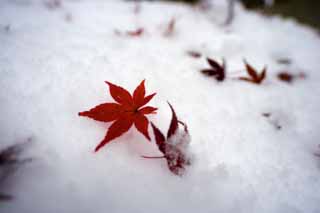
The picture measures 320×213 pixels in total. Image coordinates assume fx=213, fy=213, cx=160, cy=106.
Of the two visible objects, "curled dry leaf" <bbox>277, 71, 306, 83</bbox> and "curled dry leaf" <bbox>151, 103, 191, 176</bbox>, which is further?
"curled dry leaf" <bbox>277, 71, 306, 83</bbox>

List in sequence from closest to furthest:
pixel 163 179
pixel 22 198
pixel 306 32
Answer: pixel 22 198 → pixel 163 179 → pixel 306 32

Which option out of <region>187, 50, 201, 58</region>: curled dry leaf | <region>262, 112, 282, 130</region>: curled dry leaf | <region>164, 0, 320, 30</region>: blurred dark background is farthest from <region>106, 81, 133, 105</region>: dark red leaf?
<region>164, 0, 320, 30</region>: blurred dark background

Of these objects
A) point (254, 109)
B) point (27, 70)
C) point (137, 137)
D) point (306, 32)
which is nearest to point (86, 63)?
point (27, 70)

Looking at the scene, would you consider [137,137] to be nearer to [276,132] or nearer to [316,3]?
[276,132]

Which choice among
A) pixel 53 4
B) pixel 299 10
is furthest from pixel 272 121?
pixel 299 10

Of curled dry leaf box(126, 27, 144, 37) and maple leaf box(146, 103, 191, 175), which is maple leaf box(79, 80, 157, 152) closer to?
maple leaf box(146, 103, 191, 175)

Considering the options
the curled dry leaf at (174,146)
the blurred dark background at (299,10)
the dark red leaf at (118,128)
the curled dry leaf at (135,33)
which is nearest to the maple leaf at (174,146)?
the curled dry leaf at (174,146)

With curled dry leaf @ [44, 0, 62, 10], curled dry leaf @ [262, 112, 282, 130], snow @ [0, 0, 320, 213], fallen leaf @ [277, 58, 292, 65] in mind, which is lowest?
fallen leaf @ [277, 58, 292, 65]
